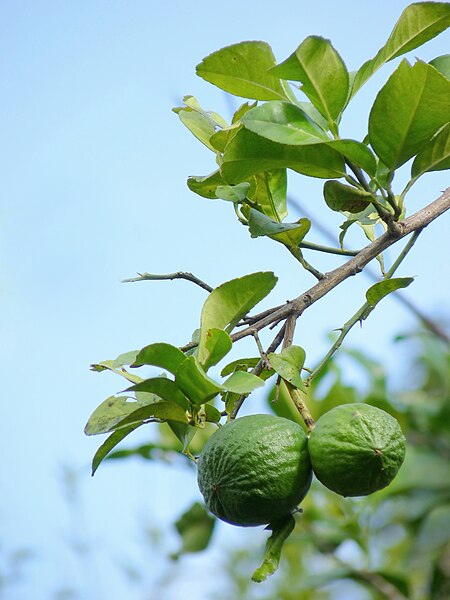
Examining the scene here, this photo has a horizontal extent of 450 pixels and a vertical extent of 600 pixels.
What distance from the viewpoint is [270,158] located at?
954 mm

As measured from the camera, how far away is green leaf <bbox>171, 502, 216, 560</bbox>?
183 cm

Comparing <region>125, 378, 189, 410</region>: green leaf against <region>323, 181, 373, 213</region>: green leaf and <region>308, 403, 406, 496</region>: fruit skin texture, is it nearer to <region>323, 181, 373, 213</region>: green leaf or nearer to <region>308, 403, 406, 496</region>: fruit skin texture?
<region>308, 403, 406, 496</region>: fruit skin texture

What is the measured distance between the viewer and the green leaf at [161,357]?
838 millimetres

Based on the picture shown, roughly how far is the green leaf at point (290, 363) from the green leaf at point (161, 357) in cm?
11

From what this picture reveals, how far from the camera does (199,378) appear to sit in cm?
85

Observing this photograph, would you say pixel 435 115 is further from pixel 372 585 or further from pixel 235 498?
pixel 372 585

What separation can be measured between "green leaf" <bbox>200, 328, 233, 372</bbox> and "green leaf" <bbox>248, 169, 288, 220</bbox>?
268 millimetres

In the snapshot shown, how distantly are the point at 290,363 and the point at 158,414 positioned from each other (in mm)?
162

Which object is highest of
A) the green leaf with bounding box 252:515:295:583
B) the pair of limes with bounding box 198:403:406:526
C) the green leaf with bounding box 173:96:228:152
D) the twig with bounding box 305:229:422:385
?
the green leaf with bounding box 173:96:228:152

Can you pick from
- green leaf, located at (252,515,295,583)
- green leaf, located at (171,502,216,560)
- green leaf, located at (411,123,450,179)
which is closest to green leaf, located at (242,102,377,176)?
green leaf, located at (411,123,450,179)

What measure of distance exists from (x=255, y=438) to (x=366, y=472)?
0.42ft

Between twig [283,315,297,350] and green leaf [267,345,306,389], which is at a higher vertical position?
twig [283,315,297,350]

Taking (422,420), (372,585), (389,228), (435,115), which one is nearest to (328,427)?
(389,228)

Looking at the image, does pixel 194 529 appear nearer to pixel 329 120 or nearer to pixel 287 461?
pixel 287 461
